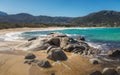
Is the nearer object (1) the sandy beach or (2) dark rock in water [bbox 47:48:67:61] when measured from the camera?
(1) the sandy beach

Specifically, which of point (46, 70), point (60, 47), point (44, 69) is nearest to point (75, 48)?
point (60, 47)

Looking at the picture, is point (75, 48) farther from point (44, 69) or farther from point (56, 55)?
point (44, 69)

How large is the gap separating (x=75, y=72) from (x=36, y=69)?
267 centimetres

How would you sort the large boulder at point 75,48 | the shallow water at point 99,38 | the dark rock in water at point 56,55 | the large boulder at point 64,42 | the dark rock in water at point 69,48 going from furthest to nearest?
the shallow water at point 99,38 < the large boulder at point 64,42 < the dark rock in water at point 69,48 < the large boulder at point 75,48 < the dark rock in water at point 56,55

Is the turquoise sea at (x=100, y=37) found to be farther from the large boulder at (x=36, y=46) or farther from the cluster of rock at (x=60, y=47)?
the large boulder at (x=36, y=46)

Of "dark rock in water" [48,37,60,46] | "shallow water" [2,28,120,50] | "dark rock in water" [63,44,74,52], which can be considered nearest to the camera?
"dark rock in water" [63,44,74,52]

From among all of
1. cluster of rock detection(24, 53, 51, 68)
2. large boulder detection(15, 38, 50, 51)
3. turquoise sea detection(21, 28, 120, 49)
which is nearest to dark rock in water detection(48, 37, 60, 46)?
large boulder detection(15, 38, 50, 51)

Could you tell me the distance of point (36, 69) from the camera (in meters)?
16.0

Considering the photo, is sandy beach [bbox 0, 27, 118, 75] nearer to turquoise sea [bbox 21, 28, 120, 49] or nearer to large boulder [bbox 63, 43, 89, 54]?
large boulder [bbox 63, 43, 89, 54]

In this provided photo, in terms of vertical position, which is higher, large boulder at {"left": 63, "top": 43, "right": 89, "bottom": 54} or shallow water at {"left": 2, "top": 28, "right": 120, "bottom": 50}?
large boulder at {"left": 63, "top": 43, "right": 89, "bottom": 54}

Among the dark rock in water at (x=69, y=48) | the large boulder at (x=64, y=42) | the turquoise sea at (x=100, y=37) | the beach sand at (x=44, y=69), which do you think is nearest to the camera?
the beach sand at (x=44, y=69)

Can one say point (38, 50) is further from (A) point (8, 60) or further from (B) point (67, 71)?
(B) point (67, 71)

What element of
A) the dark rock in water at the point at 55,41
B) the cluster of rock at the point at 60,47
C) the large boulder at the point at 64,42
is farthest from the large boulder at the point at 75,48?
the dark rock in water at the point at 55,41

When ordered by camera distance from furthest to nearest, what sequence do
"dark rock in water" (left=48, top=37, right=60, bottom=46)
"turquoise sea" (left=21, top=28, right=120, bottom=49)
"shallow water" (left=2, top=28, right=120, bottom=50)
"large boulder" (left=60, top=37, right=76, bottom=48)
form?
"turquoise sea" (left=21, top=28, right=120, bottom=49)
"shallow water" (left=2, top=28, right=120, bottom=50)
"dark rock in water" (left=48, top=37, right=60, bottom=46)
"large boulder" (left=60, top=37, right=76, bottom=48)
